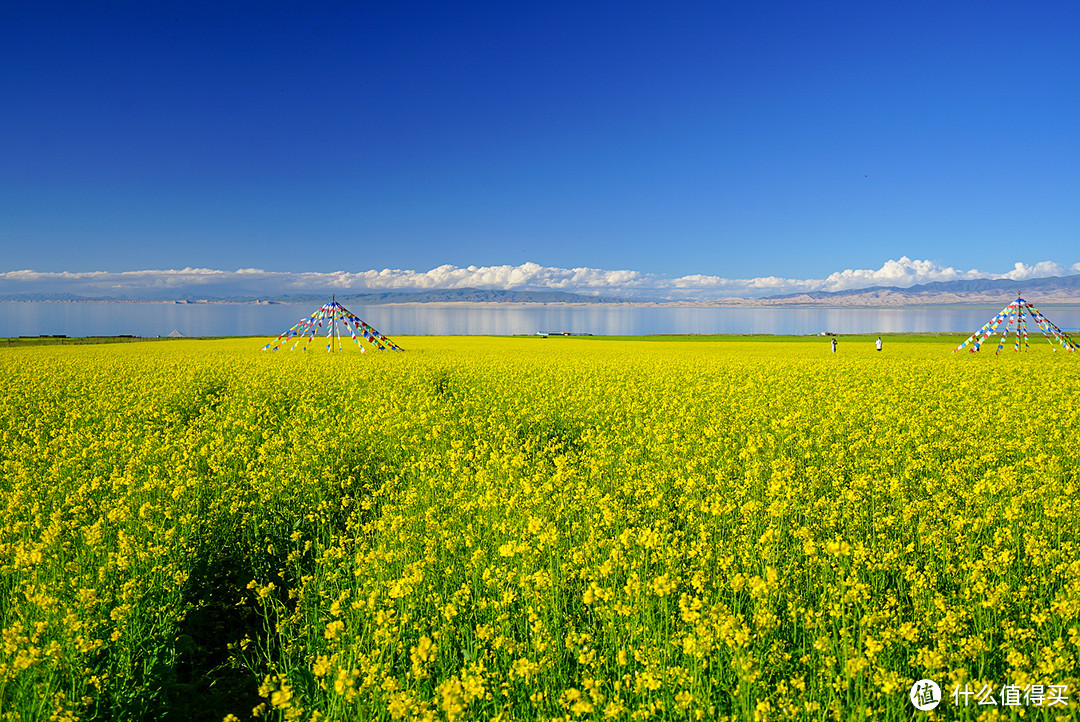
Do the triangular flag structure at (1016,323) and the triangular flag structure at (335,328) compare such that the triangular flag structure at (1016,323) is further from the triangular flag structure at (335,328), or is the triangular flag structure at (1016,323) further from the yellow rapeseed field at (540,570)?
the triangular flag structure at (335,328)

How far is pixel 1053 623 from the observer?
3.73 metres

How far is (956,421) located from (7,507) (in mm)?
14299

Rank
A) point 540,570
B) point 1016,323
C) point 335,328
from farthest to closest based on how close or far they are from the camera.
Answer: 1. point 335,328
2. point 1016,323
3. point 540,570

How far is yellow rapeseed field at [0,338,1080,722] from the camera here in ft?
10.5

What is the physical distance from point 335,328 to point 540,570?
42443 mm

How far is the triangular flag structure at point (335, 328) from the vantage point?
39812mm

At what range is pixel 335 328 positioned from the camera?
43.2 m

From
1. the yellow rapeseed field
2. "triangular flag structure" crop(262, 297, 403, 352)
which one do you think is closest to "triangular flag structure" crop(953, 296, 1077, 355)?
the yellow rapeseed field

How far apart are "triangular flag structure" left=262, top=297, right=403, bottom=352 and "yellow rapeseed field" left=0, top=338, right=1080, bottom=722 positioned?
96.7 feet

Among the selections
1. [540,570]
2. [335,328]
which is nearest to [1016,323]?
[540,570]

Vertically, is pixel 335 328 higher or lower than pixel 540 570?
higher

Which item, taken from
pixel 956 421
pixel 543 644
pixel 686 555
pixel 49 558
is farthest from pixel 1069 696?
pixel 956 421

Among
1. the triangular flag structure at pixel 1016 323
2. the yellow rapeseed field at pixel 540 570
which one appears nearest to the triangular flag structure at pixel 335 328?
the yellow rapeseed field at pixel 540 570

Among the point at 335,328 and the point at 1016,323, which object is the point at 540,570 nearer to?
the point at 335,328
